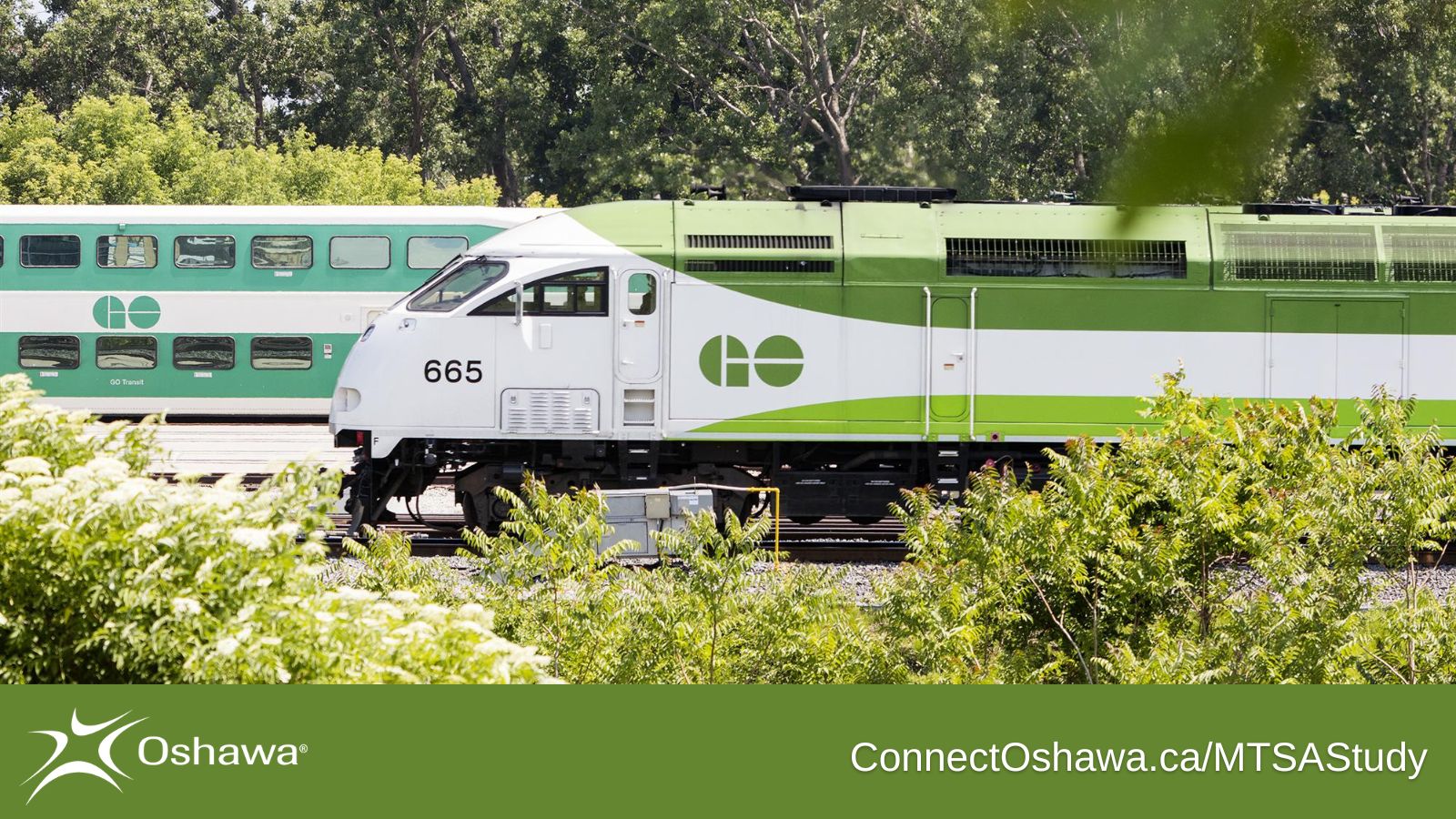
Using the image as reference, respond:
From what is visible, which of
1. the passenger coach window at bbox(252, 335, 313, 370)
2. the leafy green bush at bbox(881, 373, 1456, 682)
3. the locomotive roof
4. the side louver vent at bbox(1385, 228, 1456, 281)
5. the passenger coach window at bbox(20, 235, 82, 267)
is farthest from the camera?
the passenger coach window at bbox(252, 335, 313, 370)

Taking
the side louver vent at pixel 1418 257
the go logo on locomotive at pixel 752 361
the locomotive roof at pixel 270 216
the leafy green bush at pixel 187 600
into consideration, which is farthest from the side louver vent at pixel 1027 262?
the leafy green bush at pixel 187 600

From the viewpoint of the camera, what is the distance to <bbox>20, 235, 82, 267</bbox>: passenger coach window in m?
21.3

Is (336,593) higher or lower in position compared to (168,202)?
lower

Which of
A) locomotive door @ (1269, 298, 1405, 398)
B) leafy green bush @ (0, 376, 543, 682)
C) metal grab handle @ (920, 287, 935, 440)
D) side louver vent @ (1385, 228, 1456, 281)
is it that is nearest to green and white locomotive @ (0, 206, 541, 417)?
metal grab handle @ (920, 287, 935, 440)

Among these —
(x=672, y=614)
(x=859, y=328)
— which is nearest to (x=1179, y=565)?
(x=672, y=614)

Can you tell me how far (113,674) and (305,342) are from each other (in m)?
16.7

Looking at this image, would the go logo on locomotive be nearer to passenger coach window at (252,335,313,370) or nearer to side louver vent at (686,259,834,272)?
side louver vent at (686,259,834,272)

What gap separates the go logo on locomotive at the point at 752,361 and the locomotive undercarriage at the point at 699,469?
29.2 inches

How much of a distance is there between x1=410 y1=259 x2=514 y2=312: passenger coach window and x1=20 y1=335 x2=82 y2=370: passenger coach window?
989 cm

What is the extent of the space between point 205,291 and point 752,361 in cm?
1069

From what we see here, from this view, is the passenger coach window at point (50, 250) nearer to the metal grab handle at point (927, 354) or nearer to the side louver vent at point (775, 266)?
the side louver vent at point (775, 266)

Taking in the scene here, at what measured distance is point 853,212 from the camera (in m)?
14.4

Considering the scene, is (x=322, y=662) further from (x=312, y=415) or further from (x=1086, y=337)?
(x=312, y=415)

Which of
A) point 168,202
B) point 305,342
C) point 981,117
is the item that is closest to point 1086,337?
point 981,117
